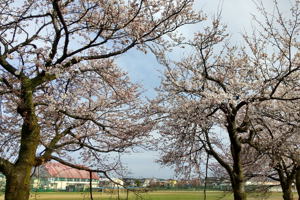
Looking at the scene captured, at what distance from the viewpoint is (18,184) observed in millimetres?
5277

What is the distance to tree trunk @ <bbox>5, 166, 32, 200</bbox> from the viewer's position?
5.25 meters

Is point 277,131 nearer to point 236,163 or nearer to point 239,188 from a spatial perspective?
point 236,163

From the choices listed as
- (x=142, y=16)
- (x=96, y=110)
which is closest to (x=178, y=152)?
(x=96, y=110)

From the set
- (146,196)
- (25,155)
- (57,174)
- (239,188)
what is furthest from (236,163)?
(25,155)

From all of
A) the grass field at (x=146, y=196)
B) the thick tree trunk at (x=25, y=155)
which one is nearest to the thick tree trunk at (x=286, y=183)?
the grass field at (x=146, y=196)

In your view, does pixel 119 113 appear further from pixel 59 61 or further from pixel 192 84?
pixel 59 61

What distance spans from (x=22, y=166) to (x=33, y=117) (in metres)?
0.85

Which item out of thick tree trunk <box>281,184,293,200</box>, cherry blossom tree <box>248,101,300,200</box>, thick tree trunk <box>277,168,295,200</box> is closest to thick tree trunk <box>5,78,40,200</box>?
cherry blossom tree <box>248,101,300,200</box>

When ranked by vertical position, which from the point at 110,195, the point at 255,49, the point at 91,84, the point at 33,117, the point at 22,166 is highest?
the point at 255,49

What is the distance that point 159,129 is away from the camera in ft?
33.7

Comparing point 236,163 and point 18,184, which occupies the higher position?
point 236,163

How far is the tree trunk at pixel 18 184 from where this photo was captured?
525 cm

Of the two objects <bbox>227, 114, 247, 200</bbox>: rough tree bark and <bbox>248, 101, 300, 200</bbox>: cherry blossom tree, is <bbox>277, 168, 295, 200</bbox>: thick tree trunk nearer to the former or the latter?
<bbox>248, 101, 300, 200</bbox>: cherry blossom tree

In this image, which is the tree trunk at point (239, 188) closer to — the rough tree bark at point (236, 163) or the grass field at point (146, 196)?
the rough tree bark at point (236, 163)
